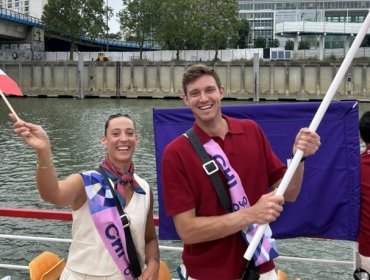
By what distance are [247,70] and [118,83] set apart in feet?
48.8

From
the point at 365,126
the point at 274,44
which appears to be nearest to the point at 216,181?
the point at 365,126

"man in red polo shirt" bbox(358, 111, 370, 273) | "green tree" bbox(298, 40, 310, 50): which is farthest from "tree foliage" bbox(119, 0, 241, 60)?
"man in red polo shirt" bbox(358, 111, 370, 273)

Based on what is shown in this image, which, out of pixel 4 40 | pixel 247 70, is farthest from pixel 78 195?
pixel 4 40

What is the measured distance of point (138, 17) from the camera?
72.1 m

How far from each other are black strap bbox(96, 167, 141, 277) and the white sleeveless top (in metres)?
0.05

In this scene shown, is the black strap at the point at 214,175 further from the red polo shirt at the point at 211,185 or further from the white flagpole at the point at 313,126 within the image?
the white flagpole at the point at 313,126

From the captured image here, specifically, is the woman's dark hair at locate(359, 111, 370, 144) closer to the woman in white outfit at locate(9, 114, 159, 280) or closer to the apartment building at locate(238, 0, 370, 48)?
the woman in white outfit at locate(9, 114, 159, 280)

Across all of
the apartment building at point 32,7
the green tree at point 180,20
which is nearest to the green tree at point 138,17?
the green tree at point 180,20

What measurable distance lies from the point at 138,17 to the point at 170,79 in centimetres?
2004

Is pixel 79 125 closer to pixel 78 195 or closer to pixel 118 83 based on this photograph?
pixel 118 83

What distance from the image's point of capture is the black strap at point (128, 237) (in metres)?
3.24

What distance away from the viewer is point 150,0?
70938mm

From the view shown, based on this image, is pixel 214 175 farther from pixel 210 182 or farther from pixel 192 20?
pixel 192 20

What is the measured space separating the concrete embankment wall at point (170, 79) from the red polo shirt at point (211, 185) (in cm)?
4928
